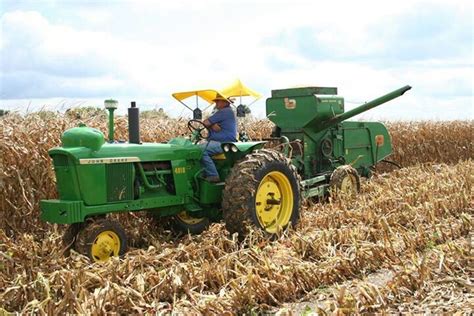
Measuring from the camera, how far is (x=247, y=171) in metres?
6.67

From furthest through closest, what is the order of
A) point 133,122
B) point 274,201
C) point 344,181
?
point 344,181 → point 274,201 → point 133,122

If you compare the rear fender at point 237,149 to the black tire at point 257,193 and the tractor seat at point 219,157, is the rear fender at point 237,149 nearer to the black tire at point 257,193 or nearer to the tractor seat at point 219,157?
the tractor seat at point 219,157

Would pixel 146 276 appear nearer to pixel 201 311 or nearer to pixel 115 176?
pixel 201 311

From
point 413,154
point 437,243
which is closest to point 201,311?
point 437,243

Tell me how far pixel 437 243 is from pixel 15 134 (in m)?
5.46

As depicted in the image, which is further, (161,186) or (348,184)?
(348,184)

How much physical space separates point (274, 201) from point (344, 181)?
299cm

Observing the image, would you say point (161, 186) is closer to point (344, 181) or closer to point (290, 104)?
point (344, 181)

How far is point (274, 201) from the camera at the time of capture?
710 centimetres

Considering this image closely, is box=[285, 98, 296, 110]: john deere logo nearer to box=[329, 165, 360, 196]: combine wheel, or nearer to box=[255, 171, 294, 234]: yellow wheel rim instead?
box=[329, 165, 360, 196]: combine wheel

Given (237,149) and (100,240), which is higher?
(237,149)

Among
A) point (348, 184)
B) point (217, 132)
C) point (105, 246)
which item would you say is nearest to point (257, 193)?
point (217, 132)

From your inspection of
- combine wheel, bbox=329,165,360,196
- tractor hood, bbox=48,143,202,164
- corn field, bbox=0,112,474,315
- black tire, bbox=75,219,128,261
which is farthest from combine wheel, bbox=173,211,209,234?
combine wheel, bbox=329,165,360,196

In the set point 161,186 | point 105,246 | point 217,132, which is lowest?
point 105,246
